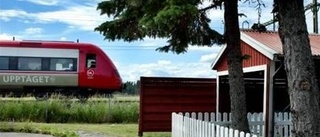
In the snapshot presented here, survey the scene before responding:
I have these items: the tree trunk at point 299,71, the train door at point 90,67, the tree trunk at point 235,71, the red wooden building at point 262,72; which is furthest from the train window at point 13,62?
the tree trunk at point 299,71

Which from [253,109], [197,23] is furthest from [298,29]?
[253,109]

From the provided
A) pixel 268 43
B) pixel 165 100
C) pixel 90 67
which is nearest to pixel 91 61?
pixel 90 67

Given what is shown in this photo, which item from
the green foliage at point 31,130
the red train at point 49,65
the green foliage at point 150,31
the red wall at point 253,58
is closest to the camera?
the green foliage at point 150,31

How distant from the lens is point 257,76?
14.9m

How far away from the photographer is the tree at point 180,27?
723 centimetres

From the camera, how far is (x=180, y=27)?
27.5 feet

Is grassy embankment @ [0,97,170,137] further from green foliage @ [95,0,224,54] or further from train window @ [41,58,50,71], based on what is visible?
train window @ [41,58,50,71]

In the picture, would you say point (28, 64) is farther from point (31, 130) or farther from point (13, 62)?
point (31, 130)

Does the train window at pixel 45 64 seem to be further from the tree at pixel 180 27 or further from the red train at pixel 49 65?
the tree at pixel 180 27

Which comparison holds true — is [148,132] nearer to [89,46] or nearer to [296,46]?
[296,46]

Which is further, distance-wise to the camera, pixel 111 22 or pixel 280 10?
pixel 111 22

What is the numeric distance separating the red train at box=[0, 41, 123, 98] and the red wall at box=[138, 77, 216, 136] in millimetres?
12013

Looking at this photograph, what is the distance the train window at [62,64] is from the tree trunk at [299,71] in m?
20.2

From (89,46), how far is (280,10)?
65.3 ft
